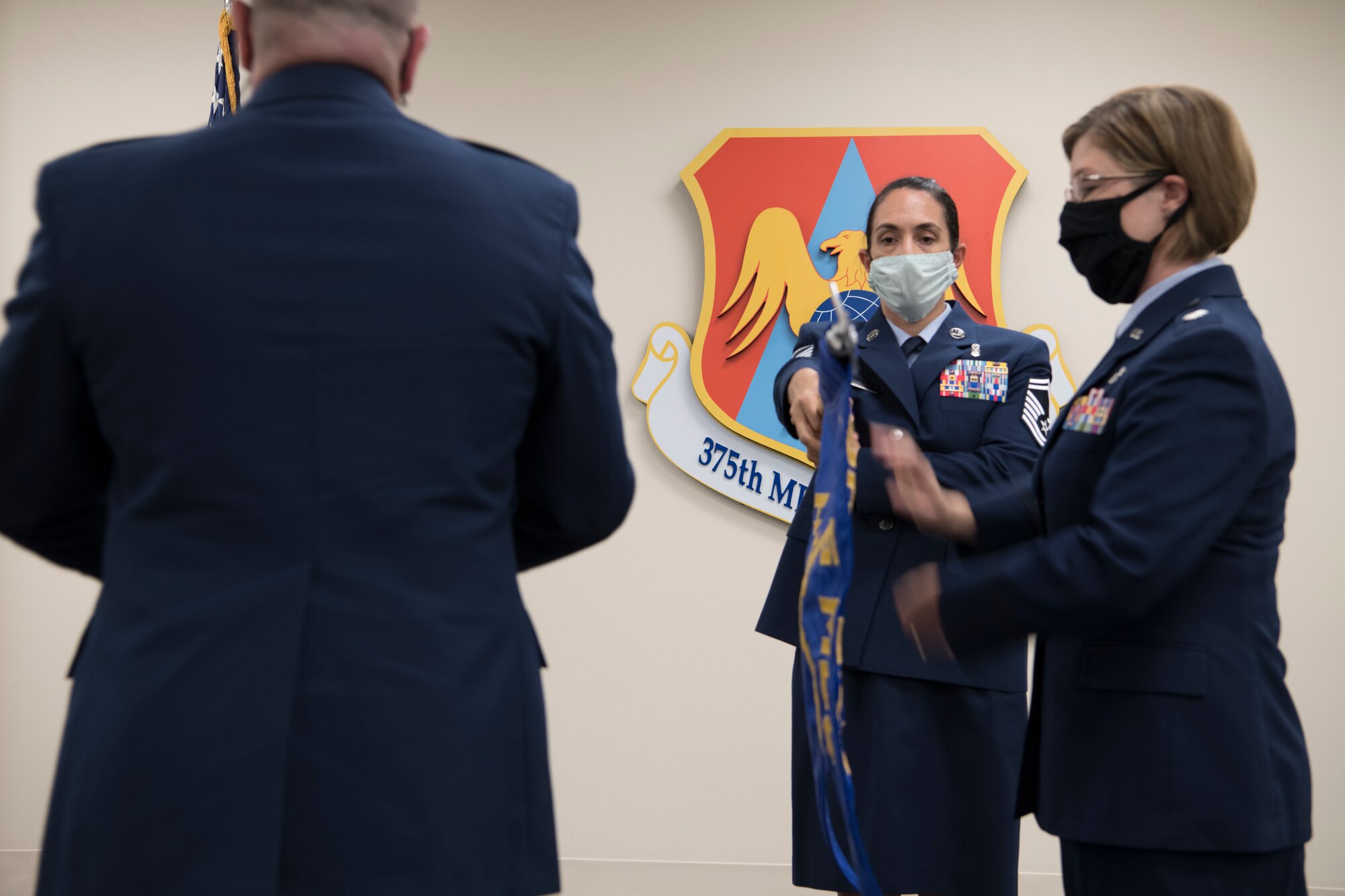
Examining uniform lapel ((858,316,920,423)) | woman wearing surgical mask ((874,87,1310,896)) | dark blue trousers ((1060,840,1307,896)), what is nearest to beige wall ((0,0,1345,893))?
uniform lapel ((858,316,920,423))

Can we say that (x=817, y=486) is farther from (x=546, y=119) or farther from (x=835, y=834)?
(x=546, y=119)

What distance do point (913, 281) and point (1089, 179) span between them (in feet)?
2.39

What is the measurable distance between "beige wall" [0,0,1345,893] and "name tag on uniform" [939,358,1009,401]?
48.9 inches

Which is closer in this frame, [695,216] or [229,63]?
[229,63]

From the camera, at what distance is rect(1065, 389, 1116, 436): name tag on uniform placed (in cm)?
Answer: 133

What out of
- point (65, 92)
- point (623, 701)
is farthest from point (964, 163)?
point (65, 92)

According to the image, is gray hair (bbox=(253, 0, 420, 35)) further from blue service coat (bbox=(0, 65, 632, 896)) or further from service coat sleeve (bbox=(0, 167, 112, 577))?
service coat sleeve (bbox=(0, 167, 112, 577))

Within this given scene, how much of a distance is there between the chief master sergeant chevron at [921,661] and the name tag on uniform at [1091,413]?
59 cm

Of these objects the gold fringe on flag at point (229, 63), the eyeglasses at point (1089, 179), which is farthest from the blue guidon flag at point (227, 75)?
the eyeglasses at point (1089, 179)

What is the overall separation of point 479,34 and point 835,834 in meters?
2.43

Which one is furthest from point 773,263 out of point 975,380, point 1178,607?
point 1178,607

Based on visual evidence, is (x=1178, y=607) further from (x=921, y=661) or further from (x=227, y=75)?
(x=227, y=75)

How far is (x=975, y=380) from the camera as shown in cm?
210

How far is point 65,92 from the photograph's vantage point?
343 centimetres
